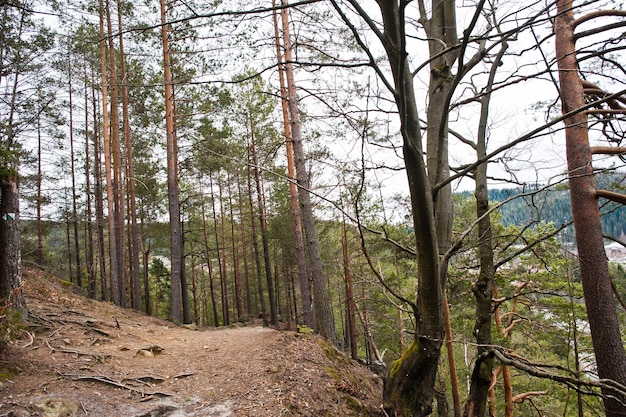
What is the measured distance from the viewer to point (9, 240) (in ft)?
14.1

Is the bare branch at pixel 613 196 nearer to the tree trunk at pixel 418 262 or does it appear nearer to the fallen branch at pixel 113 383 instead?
the tree trunk at pixel 418 262

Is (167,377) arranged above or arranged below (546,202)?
below

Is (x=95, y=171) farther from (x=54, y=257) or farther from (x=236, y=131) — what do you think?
(x=54, y=257)

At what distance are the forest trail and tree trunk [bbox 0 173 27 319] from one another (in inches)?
30.0

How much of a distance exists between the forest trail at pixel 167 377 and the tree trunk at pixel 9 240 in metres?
0.76

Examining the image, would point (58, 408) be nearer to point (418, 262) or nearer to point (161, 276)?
point (418, 262)

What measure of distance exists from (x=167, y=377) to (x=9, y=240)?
2.66 meters

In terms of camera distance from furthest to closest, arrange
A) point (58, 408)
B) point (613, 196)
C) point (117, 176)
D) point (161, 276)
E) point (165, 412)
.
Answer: point (161, 276)
point (117, 176)
point (613, 196)
point (165, 412)
point (58, 408)

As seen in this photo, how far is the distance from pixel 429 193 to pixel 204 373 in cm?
430

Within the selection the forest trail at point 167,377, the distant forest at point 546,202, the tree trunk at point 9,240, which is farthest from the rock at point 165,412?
the distant forest at point 546,202

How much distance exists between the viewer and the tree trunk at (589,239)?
3.96m

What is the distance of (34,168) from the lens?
1523 centimetres

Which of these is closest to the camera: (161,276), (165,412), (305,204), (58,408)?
(58,408)

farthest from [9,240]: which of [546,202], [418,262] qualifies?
[546,202]
